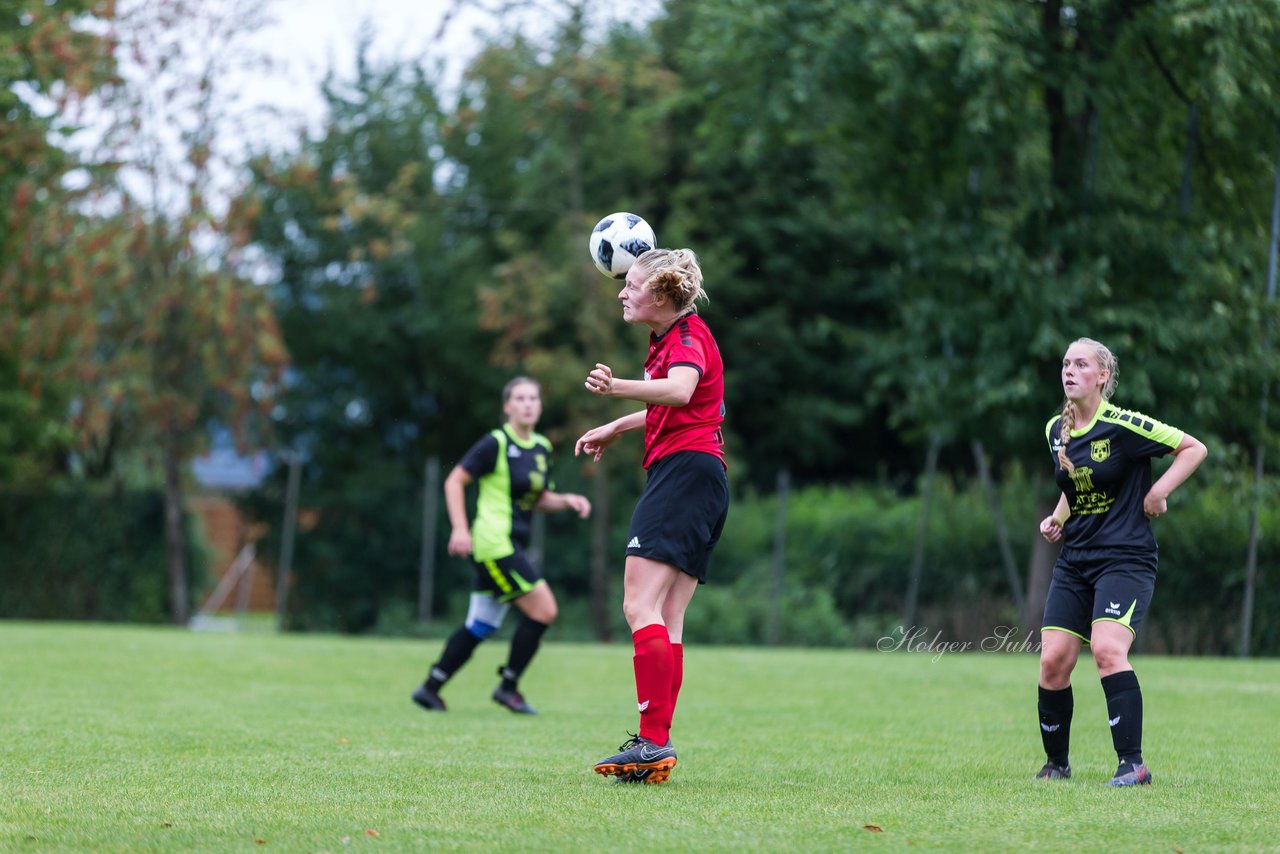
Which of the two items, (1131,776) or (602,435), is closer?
(602,435)

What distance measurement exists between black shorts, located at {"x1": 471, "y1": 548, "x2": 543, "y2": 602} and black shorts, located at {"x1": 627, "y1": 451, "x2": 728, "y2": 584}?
3627 mm

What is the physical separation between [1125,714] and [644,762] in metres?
1.96

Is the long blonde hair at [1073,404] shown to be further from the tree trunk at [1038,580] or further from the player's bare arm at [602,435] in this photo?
the tree trunk at [1038,580]

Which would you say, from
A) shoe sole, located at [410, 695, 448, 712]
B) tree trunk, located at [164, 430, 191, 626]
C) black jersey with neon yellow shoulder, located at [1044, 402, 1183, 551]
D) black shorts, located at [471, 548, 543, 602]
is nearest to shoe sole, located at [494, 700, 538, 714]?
shoe sole, located at [410, 695, 448, 712]

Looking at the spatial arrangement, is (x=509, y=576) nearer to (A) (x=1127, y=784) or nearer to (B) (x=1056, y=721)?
(B) (x=1056, y=721)

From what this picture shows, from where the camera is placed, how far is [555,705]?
10.2 metres

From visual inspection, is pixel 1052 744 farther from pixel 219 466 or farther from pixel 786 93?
pixel 219 466

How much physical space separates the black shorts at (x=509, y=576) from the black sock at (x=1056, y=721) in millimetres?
3990

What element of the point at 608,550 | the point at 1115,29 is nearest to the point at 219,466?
the point at 608,550

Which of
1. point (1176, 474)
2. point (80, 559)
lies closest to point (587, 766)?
point (1176, 474)

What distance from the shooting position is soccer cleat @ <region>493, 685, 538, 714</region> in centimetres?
945

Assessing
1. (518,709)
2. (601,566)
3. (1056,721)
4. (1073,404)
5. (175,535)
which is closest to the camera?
(1056,721)

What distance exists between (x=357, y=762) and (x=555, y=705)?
3.75m

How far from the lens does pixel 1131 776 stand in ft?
19.8
